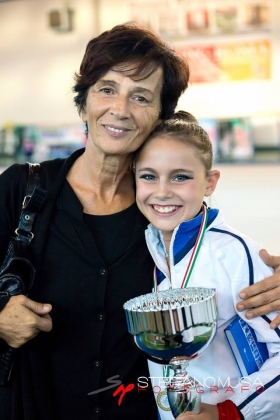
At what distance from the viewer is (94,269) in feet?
6.54

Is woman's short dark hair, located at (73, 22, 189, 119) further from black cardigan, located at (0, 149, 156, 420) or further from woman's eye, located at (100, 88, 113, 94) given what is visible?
black cardigan, located at (0, 149, 156, 420)

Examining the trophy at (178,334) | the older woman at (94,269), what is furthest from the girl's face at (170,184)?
the trophy at (178,334)

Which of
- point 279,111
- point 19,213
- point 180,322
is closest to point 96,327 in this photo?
point 19,213

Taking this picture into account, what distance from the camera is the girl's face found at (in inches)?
76.7

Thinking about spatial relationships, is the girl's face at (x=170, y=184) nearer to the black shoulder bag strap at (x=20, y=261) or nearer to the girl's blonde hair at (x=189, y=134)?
the girl's blonde hair at (x=189, y=134)

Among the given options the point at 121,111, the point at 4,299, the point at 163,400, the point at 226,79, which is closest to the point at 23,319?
the point at 4,299

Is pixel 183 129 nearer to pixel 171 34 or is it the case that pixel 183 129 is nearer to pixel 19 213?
pixel 19 213

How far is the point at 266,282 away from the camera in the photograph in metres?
1.81

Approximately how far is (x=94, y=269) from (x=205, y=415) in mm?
605

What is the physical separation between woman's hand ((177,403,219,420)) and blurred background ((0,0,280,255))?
13.6ft

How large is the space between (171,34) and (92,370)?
5155 millimetres

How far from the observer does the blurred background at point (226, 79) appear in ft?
20.8

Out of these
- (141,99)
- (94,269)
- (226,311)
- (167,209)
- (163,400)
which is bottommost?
(163,400)

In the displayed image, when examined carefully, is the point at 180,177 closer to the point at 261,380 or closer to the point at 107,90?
the point at 107,90
